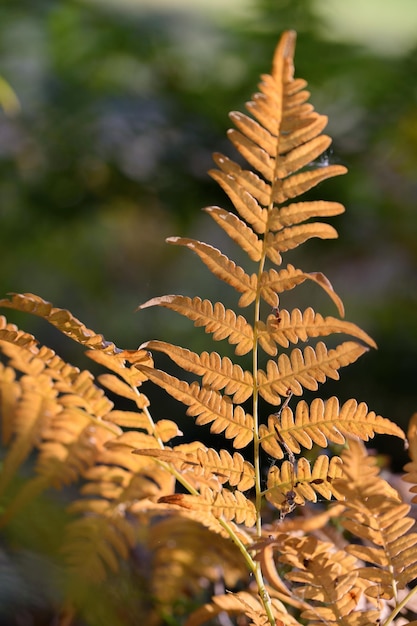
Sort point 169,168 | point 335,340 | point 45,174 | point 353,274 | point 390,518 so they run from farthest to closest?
point 353,274 → point 335,340 → point 45,174 → point 169,168 → point 390,518

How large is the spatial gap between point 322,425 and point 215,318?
0.29 ft

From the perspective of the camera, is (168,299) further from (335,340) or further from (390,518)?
(335,340)

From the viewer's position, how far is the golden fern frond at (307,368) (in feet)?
1.29

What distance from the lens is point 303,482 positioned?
1.36ft

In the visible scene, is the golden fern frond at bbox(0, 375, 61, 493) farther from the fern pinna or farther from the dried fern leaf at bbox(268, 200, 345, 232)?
the dried fern leaf at bbox(268, 200, 345, 232)

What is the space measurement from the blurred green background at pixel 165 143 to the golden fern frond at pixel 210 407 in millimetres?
1674

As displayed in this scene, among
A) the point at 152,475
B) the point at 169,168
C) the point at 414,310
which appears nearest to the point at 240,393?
the point at 152,475

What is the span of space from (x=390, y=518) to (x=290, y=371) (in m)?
0.10

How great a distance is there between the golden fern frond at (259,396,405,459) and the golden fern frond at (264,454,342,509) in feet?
0.04

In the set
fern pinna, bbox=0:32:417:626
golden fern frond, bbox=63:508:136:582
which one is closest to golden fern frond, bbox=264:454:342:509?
fern pinna, bbox=0:32:417:626

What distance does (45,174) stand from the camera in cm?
238

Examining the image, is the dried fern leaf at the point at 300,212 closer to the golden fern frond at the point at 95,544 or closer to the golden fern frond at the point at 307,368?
the golden fern frond at the point at 307,368

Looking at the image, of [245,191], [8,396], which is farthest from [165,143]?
[245,191]

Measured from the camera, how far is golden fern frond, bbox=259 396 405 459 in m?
0.39
